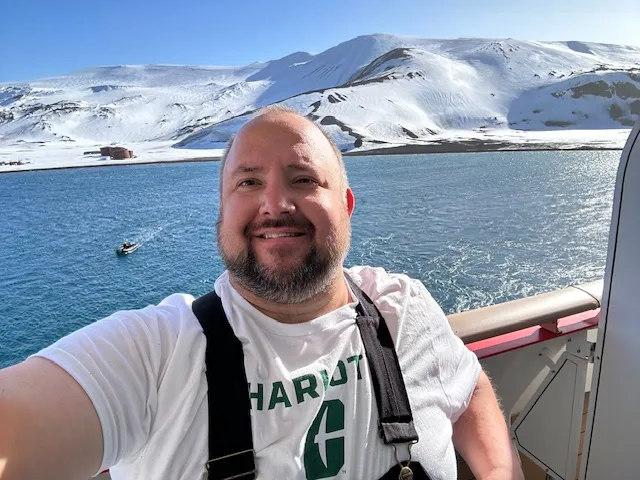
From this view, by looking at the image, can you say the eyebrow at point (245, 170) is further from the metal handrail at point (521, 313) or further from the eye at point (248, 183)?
the metal handrail at point (521, 313)

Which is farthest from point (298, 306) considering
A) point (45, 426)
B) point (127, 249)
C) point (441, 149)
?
point (441, 149)

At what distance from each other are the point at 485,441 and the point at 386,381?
28 centimetres

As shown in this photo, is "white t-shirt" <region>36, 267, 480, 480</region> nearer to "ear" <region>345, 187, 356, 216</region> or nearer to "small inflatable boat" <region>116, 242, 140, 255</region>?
"ear" <region>345, 187, 356, 216</region>

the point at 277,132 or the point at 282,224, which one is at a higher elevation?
the point at 277,132

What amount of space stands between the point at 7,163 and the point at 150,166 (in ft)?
45.8

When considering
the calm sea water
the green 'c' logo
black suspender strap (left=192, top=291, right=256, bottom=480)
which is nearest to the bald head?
black suspender strap (left=192, top=291, right=256, bottom=480)

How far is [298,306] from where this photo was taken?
847 mm

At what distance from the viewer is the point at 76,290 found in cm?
1102

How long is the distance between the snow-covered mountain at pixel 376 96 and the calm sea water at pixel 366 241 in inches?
973

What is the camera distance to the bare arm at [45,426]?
0.55 metres

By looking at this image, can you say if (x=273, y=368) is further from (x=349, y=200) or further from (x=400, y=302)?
(x=349, y=200)

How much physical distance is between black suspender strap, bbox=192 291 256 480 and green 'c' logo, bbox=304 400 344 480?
9cm

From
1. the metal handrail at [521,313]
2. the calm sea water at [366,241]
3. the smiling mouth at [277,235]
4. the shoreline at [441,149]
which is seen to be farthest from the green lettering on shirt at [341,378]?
the shoreline at [441,149]

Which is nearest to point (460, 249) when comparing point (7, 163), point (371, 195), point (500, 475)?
point (371, 195)
